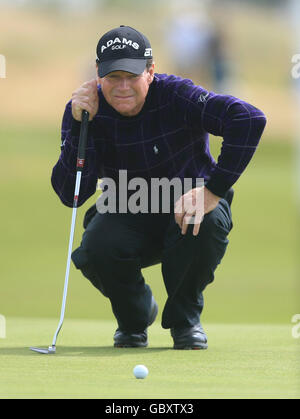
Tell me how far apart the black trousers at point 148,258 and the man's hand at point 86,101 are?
1.98 feet

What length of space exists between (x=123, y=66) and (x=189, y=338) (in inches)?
57.5

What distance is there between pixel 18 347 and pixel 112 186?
1014mm

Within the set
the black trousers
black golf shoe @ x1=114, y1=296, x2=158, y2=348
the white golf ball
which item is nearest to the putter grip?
the black trousers

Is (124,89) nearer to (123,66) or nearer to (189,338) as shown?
(123,66)

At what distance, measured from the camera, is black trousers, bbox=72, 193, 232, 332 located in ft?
17.8

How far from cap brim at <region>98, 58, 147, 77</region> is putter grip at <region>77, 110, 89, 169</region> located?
241 mm

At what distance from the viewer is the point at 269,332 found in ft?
20.7

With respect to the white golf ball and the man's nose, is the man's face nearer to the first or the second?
the man's nose

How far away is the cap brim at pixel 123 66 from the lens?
5.22 metres

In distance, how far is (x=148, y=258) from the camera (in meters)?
5.73

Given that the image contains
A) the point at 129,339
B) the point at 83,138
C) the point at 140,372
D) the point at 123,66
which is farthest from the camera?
the point at 129,339

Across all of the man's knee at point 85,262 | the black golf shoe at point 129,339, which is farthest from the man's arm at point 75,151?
the black golf shoe at point 129,339

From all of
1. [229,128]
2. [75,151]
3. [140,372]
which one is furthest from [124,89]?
[140,372]
